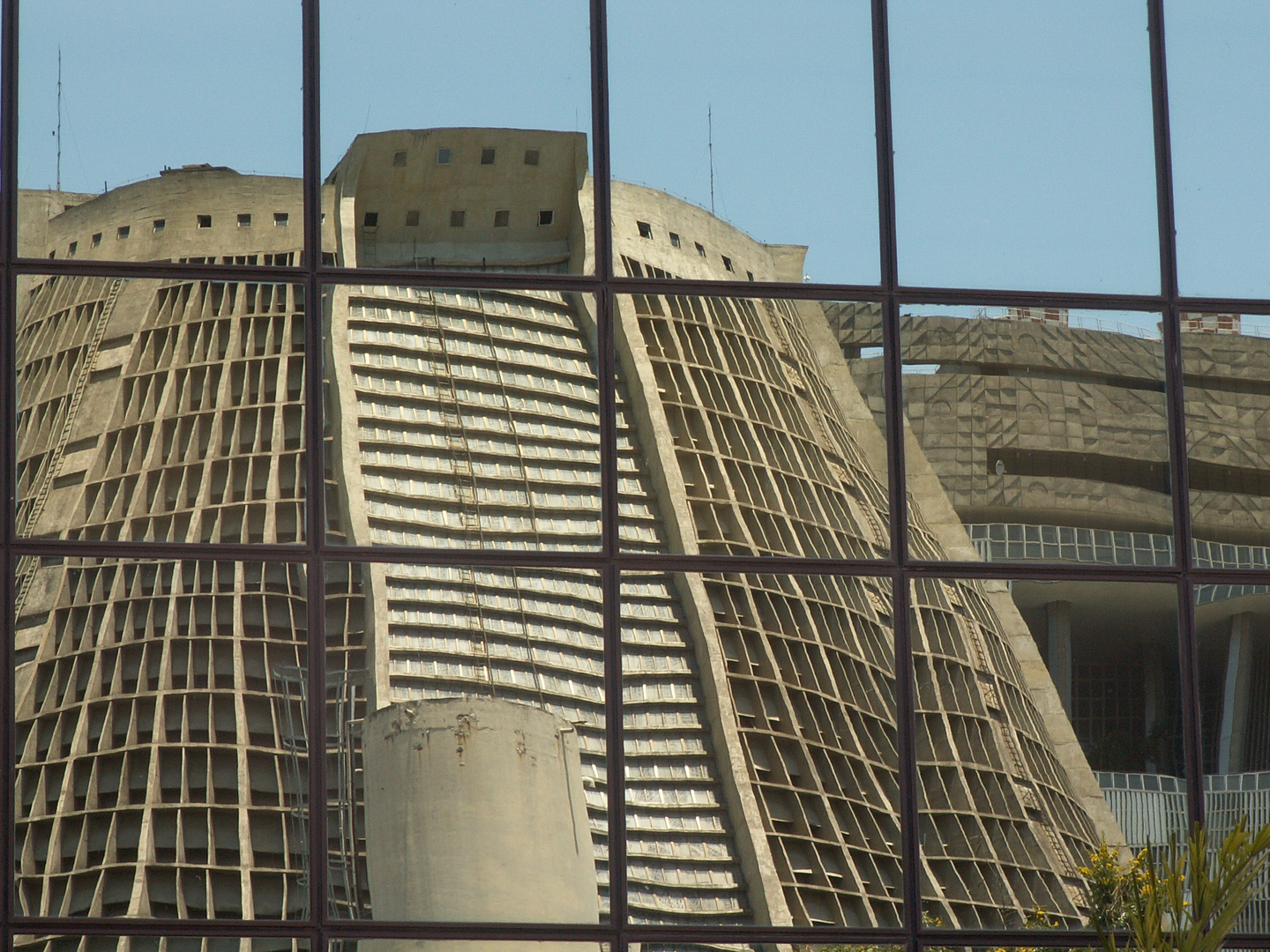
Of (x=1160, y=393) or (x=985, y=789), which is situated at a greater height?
(x=1160, y=393)

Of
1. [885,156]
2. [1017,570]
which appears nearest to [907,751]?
[1017,570]

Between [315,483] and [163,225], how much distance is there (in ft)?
5.47

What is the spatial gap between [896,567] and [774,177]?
224 cm

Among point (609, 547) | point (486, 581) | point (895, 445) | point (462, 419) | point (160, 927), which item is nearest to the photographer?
point (160, 927)

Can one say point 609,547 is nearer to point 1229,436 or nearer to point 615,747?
point 615,747

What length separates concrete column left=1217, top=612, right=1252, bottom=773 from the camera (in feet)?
27.5

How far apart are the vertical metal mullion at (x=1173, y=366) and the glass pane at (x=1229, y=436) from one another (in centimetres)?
5

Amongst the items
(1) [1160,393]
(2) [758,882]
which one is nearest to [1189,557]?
(1) [1160,393]

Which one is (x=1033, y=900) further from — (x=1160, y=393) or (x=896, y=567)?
(x=1160, y=393)

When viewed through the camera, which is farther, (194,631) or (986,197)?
(986,197)

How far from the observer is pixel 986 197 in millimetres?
8695

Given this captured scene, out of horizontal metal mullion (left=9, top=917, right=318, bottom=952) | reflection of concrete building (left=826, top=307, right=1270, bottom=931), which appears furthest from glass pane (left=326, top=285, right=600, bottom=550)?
horizontal metal mullion (left=9, top=917, right=318, bottom=952)

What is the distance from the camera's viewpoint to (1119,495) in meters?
8.66

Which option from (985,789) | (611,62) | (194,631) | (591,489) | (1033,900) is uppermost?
(611,62)
